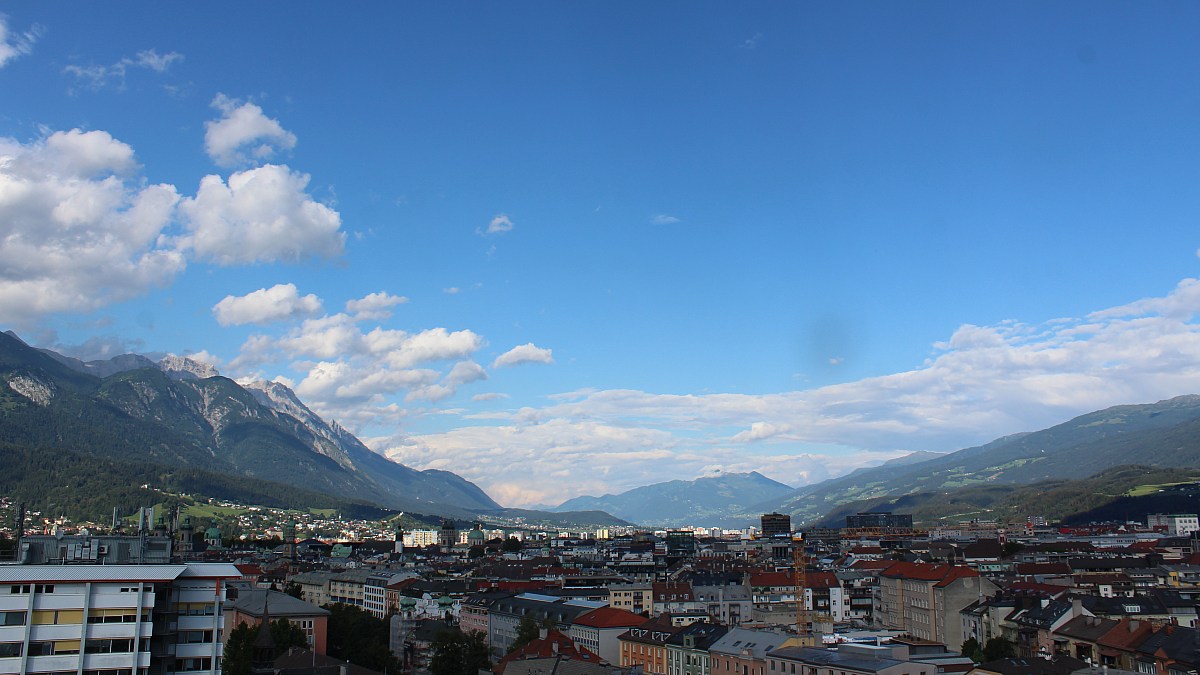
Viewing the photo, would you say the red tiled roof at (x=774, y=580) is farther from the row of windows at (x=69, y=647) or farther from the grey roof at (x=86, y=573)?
the row of windows at (x=69, y=647)

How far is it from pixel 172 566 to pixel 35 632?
238 inches

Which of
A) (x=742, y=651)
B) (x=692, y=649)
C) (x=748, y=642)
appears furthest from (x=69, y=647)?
(x=692, y=649)

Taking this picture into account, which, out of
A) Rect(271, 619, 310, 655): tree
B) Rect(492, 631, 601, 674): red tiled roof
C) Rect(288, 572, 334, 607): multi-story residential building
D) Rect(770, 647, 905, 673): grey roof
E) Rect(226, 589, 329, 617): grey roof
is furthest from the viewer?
Rect(288, 572, 334, 607): multi-story residential building

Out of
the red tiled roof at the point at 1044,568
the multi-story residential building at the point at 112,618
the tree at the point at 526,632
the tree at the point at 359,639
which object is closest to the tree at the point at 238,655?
the tree at the point at 359,639

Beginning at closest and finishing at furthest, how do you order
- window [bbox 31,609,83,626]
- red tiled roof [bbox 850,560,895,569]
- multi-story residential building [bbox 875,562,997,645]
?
window [bbox 31,609,83,626] → multi-story residential building [bbox 875,562,997,645] → red tiled roof [bbox 850,560,895,569]

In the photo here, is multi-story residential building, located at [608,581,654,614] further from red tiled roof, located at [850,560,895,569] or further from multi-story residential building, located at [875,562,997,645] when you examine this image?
red tiled roof, located at [850,560,895,569]

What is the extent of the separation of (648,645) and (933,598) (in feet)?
114

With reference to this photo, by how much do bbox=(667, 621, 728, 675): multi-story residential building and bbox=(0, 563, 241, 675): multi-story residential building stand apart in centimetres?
5157

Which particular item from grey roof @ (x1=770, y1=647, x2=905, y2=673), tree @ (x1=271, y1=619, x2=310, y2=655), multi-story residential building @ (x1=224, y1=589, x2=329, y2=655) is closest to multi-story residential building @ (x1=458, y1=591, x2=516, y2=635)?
multi-story residential building @ (x1=224, y1=589, x2=329, y2=655)

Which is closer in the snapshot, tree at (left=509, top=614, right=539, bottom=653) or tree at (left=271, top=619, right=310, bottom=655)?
tree at (left=271, top=619, right=310, bottom=655)

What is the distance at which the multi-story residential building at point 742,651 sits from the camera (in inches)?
3187

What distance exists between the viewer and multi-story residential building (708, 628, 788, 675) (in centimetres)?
8094

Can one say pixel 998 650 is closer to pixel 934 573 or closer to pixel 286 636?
pixel 934 573

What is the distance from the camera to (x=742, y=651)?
83.8 meters
